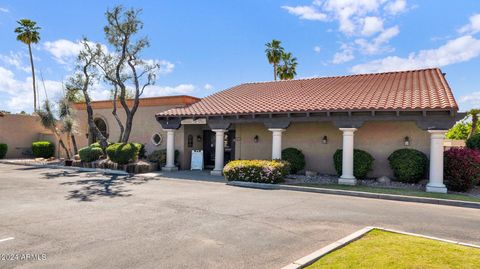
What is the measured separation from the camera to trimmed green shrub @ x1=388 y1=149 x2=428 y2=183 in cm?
1327

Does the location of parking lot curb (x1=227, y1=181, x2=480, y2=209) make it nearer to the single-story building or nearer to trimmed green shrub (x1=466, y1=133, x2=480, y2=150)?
the single-story building

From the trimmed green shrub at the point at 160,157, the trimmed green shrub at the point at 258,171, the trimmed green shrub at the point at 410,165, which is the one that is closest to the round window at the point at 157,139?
the trimmed green shrub at the point at 160,157

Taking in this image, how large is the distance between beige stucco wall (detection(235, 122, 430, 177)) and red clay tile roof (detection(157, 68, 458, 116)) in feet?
4.34

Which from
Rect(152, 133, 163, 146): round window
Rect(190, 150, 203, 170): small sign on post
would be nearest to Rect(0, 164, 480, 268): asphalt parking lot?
Rect(190, 150, 203, 170): small sign on post

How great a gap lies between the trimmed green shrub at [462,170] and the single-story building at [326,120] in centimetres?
79

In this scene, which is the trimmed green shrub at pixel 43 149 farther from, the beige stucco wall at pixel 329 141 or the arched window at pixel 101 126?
the beige stucco wall at pixel 329 141

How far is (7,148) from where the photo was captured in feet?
84.9

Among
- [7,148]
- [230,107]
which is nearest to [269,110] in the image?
[230,107]

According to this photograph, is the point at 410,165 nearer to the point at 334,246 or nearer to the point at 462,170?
the point at 462,170

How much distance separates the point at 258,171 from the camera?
13531mm

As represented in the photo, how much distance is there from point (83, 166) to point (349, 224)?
16209 mm

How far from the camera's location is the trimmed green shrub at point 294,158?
1587 centimetres

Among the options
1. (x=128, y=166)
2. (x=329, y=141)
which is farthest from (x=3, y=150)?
(x=329, y=141)

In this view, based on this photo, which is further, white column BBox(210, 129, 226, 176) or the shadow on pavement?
white column BBox(210, 129, 226, 176)
